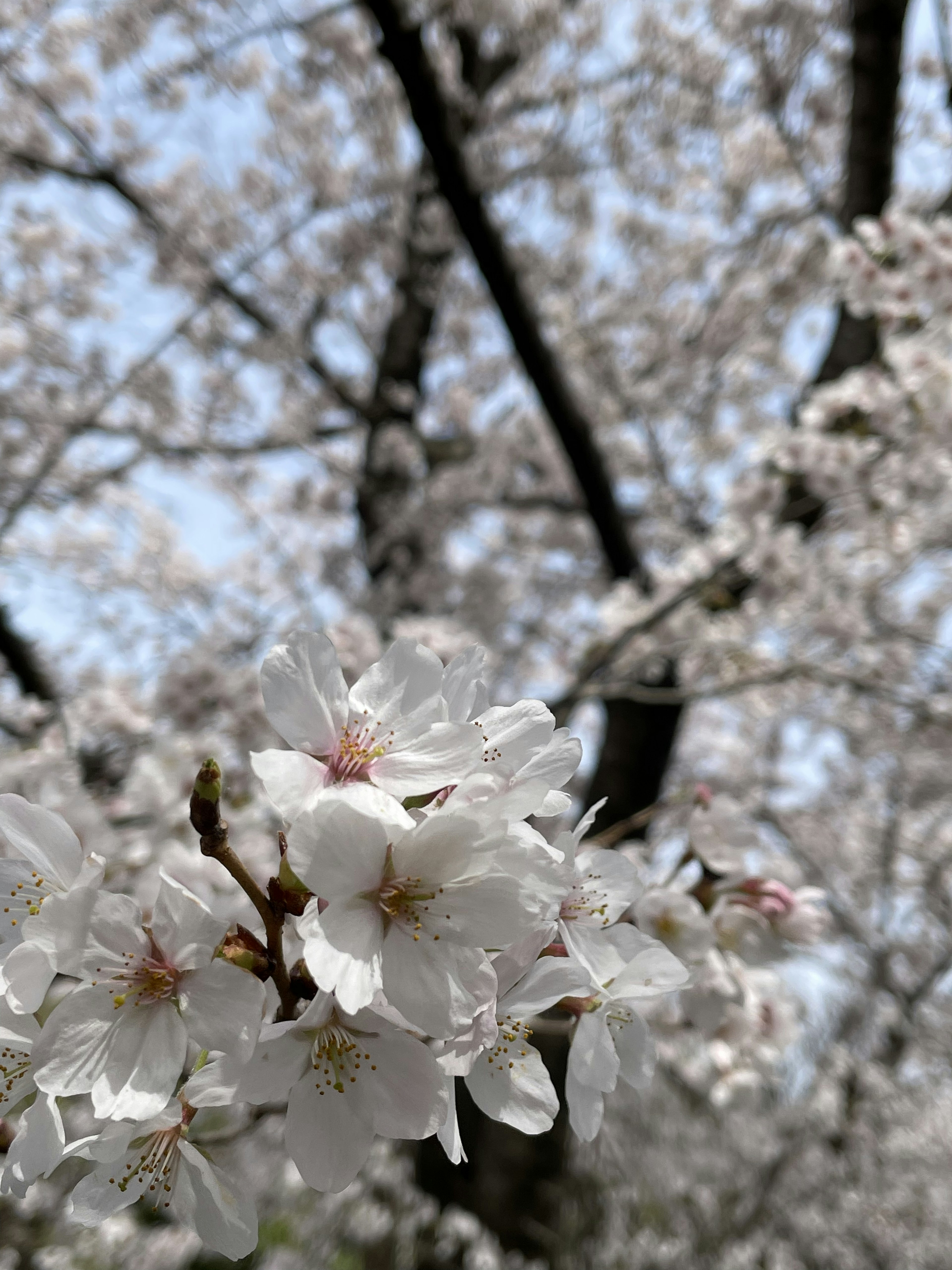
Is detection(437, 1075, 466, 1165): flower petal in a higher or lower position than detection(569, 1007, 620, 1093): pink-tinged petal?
higher

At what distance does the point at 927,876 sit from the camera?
5.84 metres

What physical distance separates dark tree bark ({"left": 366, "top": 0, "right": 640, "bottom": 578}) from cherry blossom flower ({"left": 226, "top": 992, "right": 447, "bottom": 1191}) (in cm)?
282

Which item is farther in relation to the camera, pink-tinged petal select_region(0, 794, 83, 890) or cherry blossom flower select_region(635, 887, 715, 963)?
cherry blossom flower select_region(635, 887, 715, 963)

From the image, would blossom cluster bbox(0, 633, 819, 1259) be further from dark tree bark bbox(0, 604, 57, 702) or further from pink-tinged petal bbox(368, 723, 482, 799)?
dark tree bark bbox(0, 604, 57, 702)

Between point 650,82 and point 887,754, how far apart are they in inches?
201

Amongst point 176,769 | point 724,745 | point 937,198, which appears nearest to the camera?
point 176,769

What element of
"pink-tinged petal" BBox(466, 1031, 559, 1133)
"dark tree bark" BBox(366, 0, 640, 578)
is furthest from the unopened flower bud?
"dark tree bark" BBox(366, 0, 640, 578)

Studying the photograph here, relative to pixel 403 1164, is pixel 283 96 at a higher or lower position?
higher

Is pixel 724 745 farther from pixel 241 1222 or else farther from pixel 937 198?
pixel 241 1222

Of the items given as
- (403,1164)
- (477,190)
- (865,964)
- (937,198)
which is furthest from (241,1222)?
(865,964)

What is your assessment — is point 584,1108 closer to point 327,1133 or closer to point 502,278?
point 327,1133

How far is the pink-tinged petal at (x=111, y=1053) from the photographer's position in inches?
21.8

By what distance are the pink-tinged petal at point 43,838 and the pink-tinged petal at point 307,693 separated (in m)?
0.19

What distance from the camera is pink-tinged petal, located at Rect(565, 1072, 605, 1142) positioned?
688 mm
